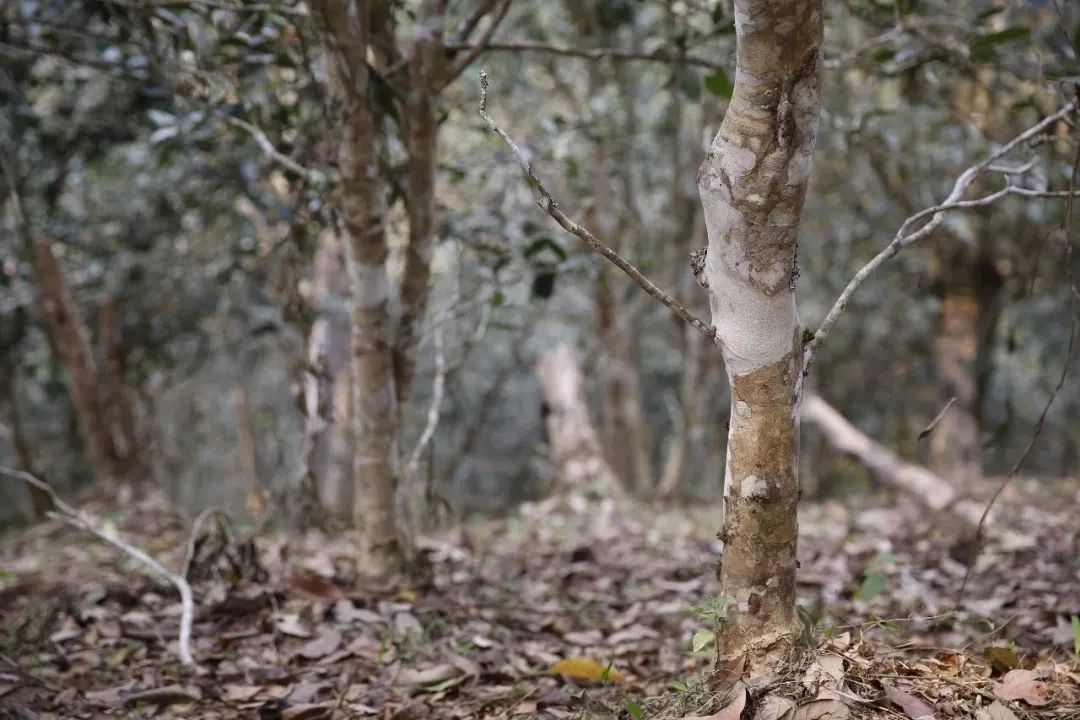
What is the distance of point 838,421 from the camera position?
24.0 feet

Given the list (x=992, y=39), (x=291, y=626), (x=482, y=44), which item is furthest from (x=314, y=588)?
(x=992, y=39)

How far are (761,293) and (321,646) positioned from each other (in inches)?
71.8

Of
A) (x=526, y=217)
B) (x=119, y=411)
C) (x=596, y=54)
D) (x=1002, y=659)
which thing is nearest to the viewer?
(x=1002, y=659)

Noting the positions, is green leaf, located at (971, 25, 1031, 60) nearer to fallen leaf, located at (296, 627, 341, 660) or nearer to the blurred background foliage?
the blurred background foliage

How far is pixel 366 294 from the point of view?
317 centimetres

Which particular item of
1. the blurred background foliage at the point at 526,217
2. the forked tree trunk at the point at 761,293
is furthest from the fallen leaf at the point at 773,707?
the blurred background foliage at the point at 526,217

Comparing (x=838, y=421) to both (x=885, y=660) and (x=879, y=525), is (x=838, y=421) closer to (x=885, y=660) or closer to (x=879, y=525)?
(x=879, y=525)

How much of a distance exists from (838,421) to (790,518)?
5586 millimetres

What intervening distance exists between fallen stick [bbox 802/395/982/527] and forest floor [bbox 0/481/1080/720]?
0.18 m

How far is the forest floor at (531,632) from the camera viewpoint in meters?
2.14

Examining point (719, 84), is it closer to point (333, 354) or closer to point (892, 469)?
point (892, 469)

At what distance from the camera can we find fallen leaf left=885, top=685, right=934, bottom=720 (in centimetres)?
195

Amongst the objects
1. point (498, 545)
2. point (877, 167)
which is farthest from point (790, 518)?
point (877, 167)

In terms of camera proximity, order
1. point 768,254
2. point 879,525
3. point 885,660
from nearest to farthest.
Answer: point 768,254, point 885,660, point 879,525
